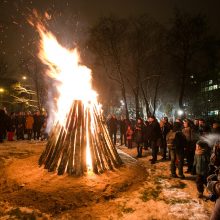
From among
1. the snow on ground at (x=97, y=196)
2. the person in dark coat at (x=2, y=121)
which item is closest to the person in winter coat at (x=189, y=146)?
the snow on ground at (x=97, y=196)

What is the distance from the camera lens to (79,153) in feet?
26.1

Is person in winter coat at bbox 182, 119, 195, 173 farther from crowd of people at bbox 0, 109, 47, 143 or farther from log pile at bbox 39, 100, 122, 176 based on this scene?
crowd of people at bbox 0, 109, 47, 143

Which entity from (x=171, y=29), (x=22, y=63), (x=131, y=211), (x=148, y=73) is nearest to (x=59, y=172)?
(x=131, y=211)

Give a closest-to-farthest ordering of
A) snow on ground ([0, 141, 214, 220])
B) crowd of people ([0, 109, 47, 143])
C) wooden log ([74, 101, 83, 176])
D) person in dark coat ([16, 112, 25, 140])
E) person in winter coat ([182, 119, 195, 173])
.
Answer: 1. snow on ground ([0, 141, 214, 220])
2. wooden log ([74, 101, 83, 176])
3. person in winter coat ([182, 119, 195, 173])
4. crowd of people ([0, 109, 47, 143])
5. person in dark coat ([16, 112, 25, 140])

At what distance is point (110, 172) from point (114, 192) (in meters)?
1.39

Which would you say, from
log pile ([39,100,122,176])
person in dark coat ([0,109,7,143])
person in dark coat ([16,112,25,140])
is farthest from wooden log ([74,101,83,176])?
person in dark coat ([16,112,25,140])

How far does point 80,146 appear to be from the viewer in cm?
810

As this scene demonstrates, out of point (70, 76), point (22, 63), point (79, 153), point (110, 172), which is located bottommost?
point (110, 172)

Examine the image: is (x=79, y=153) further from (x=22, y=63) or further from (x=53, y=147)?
(x=22, y=63)

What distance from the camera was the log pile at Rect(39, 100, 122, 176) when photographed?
7.86 meters

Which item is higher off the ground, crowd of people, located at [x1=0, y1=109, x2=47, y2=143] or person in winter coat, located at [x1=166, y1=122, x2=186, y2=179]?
crowd of people, located at [x1=0, y1=109, x2=47, y2=143]

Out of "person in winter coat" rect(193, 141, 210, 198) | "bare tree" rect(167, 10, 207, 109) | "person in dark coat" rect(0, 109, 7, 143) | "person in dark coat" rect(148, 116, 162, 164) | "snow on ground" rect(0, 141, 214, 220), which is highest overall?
"bare tree" rect(167, 10, 207, 109)

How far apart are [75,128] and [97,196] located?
272 cm

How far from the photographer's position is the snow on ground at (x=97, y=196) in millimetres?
5570
